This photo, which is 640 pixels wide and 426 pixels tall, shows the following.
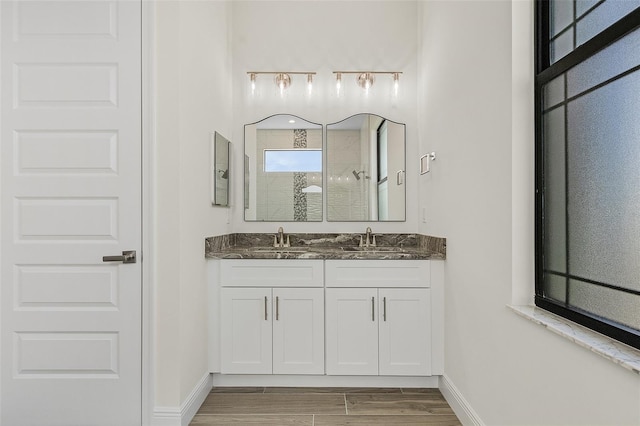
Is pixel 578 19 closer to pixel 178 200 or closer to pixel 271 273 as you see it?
A: pixel 178 200

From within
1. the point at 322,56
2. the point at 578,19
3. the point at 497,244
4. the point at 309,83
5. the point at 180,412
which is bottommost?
the point at 180,412

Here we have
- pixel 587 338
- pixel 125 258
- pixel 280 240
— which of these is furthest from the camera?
pixel 280 240

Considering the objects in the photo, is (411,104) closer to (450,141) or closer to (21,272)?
(450,141)

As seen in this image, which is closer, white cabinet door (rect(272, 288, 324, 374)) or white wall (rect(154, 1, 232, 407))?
white wall (rect(154, 1, 232, 407))

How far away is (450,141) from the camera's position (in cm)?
239

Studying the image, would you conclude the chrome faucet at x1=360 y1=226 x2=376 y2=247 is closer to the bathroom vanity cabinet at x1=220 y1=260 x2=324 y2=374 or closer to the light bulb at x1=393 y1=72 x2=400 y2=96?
the bathroom vanity cabinet at x1=220 y1=260 x2=324 y2=374

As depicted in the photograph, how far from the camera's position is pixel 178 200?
2084mm

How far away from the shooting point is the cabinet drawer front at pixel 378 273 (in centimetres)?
260

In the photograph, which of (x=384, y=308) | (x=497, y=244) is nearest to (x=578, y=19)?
(x=497, y=244)

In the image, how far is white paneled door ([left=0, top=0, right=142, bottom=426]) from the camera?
2.07 meters

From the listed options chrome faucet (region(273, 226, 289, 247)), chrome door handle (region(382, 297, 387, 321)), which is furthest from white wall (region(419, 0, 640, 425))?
chrome faucet (region(273, 226, 289, 247))

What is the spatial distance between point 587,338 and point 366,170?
218 centimetres

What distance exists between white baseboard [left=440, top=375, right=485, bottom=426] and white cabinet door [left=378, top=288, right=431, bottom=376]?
14 centimetres

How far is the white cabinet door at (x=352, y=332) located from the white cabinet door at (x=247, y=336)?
40 centimetres
